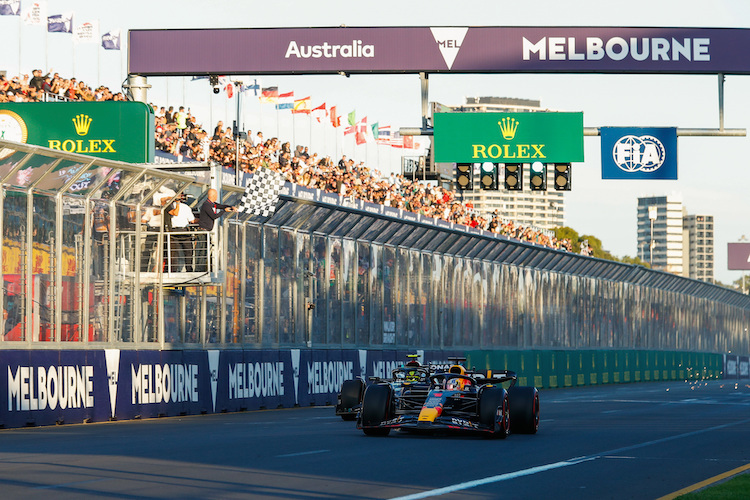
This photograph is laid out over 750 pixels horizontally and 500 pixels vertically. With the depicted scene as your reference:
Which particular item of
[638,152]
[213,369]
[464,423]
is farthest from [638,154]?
[464,423]

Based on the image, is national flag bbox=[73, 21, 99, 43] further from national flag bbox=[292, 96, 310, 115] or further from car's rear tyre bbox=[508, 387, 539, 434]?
car's rear tyre bbox=[508, 387, 539, 434]

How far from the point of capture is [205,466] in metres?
11.8

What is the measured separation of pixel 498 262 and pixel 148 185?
20.3 meters

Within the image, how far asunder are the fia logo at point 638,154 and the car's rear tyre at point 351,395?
10769 mm

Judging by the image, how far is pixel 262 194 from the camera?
1000 inches

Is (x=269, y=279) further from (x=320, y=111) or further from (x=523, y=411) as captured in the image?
(x=320, y=111)

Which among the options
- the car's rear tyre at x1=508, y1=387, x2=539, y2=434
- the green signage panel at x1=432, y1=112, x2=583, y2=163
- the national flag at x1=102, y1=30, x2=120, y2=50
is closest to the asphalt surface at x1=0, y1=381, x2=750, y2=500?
the car's rear tyre at x1=508, y1=387, x2=539, y2=434


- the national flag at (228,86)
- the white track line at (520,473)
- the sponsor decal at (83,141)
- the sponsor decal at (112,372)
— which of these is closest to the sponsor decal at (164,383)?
the sponsor decal at (112,372)

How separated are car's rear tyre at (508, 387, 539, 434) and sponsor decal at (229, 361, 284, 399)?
8705mm

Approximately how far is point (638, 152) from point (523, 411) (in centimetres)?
1287

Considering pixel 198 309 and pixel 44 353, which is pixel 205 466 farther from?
pixel 198 309

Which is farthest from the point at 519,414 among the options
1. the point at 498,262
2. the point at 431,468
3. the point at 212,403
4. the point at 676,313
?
the point at 676,313

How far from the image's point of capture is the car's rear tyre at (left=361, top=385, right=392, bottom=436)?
16297 millimetres

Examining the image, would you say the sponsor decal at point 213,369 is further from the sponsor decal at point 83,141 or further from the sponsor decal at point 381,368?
the sponsor decal at point 381,368
